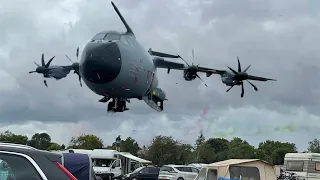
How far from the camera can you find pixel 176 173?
33156 millimetres

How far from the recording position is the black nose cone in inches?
1271

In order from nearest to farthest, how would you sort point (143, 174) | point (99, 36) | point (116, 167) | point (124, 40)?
1. point (99, 36)
2. point (124, 40)
3. point (143, 174)
4. point (116, 167)

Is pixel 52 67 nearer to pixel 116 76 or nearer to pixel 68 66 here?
pixel 68 66

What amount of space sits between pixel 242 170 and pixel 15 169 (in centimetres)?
1495

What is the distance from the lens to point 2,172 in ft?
15.1

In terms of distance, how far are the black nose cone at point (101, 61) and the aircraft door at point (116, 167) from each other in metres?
7.02

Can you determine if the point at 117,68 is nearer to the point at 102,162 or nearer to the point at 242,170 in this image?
the point at 102,162

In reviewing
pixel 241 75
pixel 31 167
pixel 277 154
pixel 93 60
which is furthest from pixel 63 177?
pixel 277 154

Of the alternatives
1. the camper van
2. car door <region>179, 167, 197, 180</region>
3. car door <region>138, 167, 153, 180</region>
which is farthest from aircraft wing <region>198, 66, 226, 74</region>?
the camper van

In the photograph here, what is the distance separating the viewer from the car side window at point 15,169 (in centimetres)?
457

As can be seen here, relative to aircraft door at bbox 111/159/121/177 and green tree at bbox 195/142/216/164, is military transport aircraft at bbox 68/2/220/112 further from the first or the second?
green tree at bbox 195/142/216/164

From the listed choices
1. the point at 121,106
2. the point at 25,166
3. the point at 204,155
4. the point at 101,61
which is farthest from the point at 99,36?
the point at 204,155

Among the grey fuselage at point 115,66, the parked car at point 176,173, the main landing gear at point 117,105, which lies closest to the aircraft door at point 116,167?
the parked car at point 176,173

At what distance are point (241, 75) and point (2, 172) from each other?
38.7 meters
